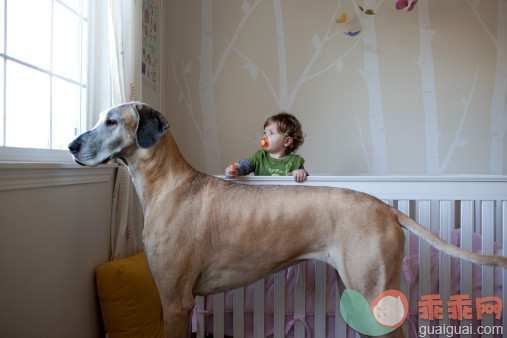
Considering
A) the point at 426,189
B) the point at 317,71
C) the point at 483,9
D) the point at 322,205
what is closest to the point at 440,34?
the point at 483,9

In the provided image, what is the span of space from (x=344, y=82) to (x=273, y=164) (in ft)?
3.59

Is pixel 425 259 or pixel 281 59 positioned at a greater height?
pixel 281 59

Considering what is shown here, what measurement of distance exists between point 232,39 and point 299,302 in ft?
6.63

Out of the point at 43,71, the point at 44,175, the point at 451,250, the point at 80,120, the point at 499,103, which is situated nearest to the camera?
the point at 451,250

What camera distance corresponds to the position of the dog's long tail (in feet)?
3.35

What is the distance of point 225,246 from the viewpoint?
1.14 meters

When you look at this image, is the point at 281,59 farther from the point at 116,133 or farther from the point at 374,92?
the point at 116,133

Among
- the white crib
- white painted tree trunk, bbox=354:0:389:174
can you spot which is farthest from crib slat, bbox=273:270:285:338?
white painted tree trunk, bbox=354:0:389:174

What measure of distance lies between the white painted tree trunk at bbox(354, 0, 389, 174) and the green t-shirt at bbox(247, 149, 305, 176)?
0.96 m

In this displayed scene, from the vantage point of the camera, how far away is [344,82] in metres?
2.72

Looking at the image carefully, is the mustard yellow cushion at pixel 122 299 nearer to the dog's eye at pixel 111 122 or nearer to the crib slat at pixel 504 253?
the dog's eye at pixel 111 122

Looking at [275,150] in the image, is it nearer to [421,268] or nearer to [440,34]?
[421,268]

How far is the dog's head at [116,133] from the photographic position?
1.10 meters

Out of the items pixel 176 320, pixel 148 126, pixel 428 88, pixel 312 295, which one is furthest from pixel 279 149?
pixel 428 88
